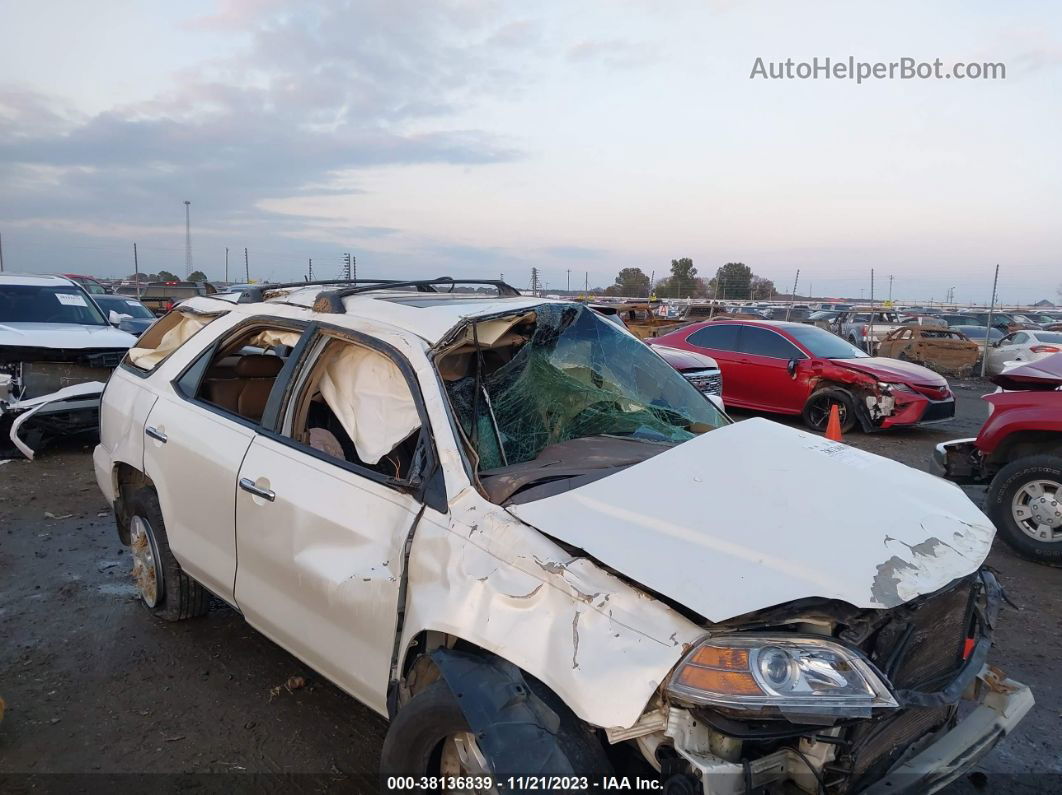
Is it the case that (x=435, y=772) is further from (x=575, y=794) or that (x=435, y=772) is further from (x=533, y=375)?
(x=533, y=375)

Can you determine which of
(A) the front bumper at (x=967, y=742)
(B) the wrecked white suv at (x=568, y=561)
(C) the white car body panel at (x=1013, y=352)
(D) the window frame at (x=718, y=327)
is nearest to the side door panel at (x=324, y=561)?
(B) the wrecked white suv at (x=568, y=561)

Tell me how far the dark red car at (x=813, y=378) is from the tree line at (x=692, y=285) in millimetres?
24517

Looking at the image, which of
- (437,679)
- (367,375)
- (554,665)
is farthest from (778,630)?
(367,375)

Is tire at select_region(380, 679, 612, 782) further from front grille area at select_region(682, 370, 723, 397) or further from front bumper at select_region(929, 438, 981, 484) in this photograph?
front grille area at select_region(682, 370, 723, 397)

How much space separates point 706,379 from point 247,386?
5993mm

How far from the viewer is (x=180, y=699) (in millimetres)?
3371

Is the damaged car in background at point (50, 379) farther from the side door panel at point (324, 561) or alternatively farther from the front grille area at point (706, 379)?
the front grille area at point (706, 379)

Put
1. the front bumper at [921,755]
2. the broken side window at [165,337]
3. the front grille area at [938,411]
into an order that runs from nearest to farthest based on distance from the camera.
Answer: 1. the front bumper at [921,755]
2. the broken side window at [165,337]
3. the front grille area at [938,411]

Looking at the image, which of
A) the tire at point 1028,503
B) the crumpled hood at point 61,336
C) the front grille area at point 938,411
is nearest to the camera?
the tire at point 1028,503

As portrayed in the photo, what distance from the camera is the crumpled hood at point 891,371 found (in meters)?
9.70

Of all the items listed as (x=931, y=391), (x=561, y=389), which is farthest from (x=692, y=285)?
(x=561, y=389)

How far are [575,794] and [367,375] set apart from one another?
1.86 meters

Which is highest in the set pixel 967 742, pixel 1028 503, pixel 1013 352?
pixel 1013 352

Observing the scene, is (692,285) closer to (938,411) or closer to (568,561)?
(938,411)
